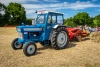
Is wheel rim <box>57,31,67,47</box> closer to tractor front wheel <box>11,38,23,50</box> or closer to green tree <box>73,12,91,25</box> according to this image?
tractor front wheel <box>11,38,23,50</box>

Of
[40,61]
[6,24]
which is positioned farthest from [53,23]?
[6,24]

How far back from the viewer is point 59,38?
1009 centimetres

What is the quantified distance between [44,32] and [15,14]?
3430 centimetres

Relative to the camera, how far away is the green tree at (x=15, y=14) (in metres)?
42.1

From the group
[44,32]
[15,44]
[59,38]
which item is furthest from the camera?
[59,38]

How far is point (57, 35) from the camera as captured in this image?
9.76m

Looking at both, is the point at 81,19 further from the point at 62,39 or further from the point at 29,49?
the point at 29,49

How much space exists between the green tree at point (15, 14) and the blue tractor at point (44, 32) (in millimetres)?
32477

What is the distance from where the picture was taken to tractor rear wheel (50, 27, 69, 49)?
961cm

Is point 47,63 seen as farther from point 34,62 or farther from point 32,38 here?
point 32,38

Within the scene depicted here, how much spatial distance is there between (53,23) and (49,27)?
1.44ft

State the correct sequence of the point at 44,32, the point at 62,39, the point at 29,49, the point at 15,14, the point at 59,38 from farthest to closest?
1. the point at 15,14
2. the point at 62,39
3. the point at 59,38
4. the point at 44,32
5. the point at 29,49

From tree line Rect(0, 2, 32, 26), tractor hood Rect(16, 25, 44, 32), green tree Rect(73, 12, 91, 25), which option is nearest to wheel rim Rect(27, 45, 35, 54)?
tractor hood Rect(16, 25, 44, 32)

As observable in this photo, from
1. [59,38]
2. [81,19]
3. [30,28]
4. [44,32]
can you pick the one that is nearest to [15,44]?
[30,28]
